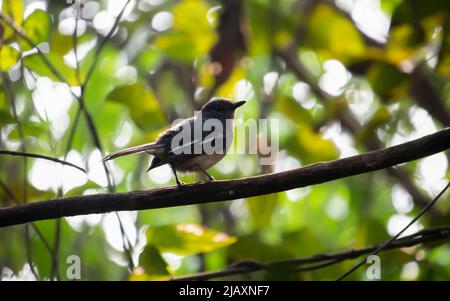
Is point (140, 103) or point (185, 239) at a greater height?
point (140, 103)

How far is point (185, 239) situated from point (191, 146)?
753 millimetres

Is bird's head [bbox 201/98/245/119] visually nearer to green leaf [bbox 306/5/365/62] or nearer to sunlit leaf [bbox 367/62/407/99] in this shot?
green leaf [bbox 306/5/365/62]

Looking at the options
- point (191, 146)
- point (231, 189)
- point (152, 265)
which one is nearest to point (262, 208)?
point (191, 146)

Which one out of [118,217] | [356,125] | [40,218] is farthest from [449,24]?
[40,218]

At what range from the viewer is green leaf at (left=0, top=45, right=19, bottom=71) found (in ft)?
12.5

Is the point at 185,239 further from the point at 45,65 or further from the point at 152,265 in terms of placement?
the point at 45,65

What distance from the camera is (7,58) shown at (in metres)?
3.81

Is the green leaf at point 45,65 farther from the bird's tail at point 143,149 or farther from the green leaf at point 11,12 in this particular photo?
the bird's tail at point 143,149

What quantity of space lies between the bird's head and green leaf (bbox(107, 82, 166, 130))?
687mm

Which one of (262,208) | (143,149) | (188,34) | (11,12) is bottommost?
(262,208)

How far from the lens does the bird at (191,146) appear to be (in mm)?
4074

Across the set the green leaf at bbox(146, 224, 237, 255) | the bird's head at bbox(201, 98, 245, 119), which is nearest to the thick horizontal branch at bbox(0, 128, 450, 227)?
the green leaf at bbox(146, 224, 237, 255)

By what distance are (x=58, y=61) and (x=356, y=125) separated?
2954 mm

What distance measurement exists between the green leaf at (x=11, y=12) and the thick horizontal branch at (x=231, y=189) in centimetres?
141
